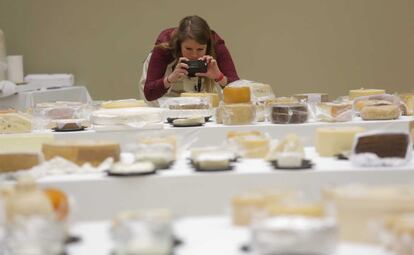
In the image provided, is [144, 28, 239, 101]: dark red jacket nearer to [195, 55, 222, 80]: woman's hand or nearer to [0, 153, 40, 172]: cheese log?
[195, 55, 222, 80]: woman's hand

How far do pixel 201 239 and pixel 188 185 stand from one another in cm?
57

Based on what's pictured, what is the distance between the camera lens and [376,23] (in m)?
6.37

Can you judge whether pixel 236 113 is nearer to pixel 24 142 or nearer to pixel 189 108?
pixel 189 108

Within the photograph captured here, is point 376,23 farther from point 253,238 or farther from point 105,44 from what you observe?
point 253,238

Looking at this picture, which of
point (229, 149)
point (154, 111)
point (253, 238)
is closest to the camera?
point (253, 238)

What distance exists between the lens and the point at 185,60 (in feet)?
13.4

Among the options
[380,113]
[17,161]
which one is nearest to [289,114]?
[380,113]

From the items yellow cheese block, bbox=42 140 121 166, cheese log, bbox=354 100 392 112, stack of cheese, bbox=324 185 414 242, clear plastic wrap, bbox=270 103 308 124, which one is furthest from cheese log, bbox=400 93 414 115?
stack of cheese, bbox=324 185 414 242

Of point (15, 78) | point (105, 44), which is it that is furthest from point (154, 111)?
point (105, 44)

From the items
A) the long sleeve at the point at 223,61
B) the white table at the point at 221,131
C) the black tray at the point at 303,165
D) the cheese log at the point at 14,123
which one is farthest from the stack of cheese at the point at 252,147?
the long sleeve at the point at 223,61

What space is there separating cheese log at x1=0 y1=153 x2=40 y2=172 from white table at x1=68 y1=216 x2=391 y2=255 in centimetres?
62

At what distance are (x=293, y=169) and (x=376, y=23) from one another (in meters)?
4.47

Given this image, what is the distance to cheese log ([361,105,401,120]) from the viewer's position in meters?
3.33

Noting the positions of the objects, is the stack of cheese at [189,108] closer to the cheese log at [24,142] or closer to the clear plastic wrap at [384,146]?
the cheese log at [24,142]
